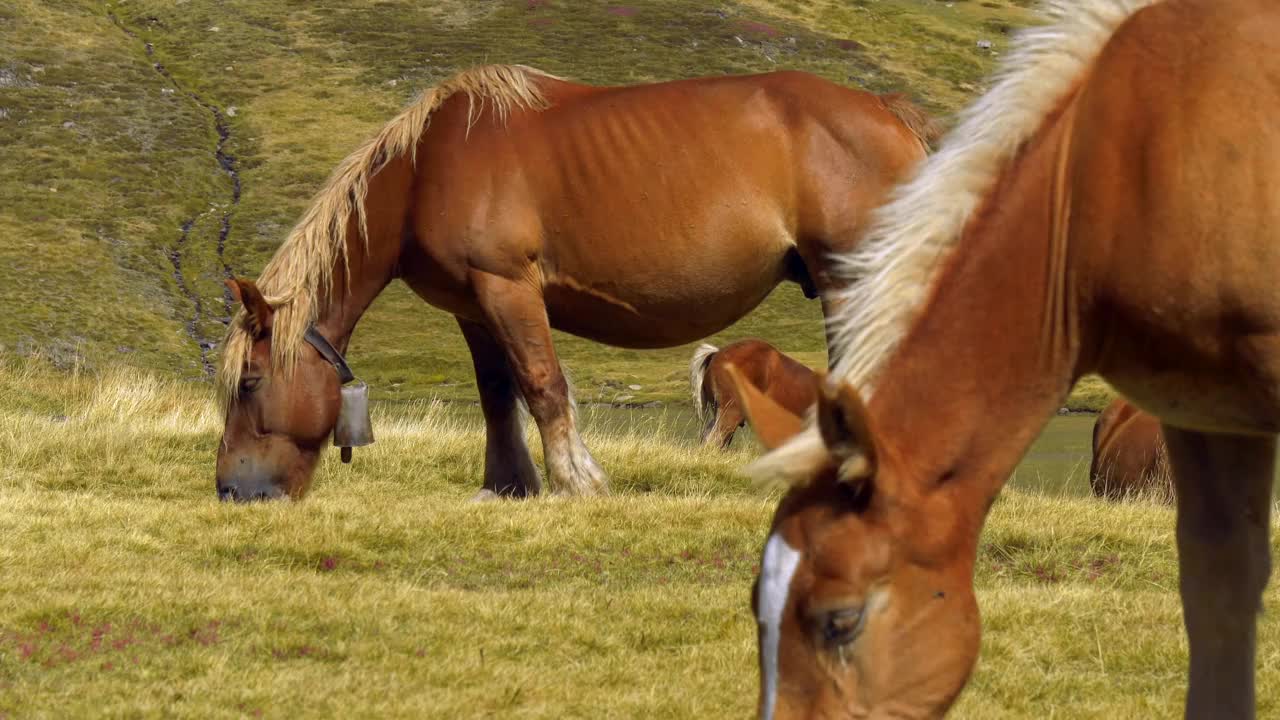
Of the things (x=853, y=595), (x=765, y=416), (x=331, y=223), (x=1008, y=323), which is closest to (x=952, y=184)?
(x=1008, y=323)

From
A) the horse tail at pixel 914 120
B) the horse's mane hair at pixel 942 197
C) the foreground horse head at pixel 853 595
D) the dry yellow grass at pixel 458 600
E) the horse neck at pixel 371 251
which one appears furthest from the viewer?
the horse tail at pixel 914 120

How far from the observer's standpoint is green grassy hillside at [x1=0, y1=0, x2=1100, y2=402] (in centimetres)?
4225

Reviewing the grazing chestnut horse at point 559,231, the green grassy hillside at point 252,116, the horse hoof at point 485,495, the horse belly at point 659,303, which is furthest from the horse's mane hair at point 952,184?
the green grassy hillside at point 252,116

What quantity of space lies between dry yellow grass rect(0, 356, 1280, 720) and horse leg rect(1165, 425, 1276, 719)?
1.21 metres

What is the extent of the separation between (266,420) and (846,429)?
7.02 meters

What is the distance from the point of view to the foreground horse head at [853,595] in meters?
3.50

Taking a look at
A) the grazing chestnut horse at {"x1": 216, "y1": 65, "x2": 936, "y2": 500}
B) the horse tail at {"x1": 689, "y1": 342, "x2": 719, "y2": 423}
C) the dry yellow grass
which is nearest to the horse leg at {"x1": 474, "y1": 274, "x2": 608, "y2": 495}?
the grazing chestnut horse at {"x1": 216, "y1": 65, "x2": 936, "y2": 500}

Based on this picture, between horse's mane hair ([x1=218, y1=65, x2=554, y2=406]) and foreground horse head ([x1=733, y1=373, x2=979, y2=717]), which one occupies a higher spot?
foreground horse head ([x1=733, y1=373, x2=979, y2=717])

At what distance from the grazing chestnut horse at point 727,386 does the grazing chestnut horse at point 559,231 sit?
593 cm

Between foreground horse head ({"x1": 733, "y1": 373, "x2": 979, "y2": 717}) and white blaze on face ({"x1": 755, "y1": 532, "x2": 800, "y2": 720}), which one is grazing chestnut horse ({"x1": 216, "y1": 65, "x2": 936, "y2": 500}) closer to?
foreground horse head ({"x1": 733, "y1": 373, "x2": 979, "y2": 717})

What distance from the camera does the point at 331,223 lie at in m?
10.2

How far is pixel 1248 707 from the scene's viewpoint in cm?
464

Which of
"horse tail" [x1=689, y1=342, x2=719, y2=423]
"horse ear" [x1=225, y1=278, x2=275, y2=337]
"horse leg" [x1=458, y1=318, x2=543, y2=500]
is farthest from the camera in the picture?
"horse tail" [x1=689, y1=342, x2=719, y2=423]

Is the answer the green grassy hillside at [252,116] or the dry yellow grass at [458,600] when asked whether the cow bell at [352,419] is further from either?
the green grassy hillside at [252,116]
